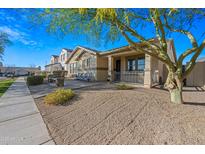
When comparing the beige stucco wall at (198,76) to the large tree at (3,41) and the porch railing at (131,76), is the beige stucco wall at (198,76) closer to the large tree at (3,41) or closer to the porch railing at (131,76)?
the porch railing at (131,76)

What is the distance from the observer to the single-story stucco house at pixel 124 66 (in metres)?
10.4

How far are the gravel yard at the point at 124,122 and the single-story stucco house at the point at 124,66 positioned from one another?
15.3 ft

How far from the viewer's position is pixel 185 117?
167 inches

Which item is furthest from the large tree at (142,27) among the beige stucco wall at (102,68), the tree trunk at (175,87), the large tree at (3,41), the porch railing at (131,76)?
the large tree at (3,41)

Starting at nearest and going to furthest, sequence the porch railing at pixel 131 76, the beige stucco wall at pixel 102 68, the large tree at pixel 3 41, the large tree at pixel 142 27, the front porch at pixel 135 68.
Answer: the large tree at pixel 142 27
the front porch at pixel 135 68
the porch railing at pixel 131 76
the beige stucco wall at pixel 102 68
the large tree at pixel 3 41

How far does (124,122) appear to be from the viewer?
158 inches

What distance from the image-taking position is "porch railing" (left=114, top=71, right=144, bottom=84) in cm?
1153

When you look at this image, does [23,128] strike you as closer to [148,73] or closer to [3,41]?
[148,73]

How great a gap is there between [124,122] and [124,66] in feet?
33.6

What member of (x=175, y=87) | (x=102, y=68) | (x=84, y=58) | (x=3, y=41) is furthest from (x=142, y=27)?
(x=3, y=41)

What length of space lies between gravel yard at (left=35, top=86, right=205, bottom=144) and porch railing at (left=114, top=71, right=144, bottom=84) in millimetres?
5900

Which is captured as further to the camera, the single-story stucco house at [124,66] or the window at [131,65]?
the window at [131,65]

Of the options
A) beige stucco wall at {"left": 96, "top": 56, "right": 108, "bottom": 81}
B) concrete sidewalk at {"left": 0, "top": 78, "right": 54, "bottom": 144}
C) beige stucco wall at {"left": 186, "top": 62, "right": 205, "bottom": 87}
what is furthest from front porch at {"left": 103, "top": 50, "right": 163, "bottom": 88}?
concrete sidewalk at {"left": 0, "top": 78, "right": 54, "bottom": 144}
